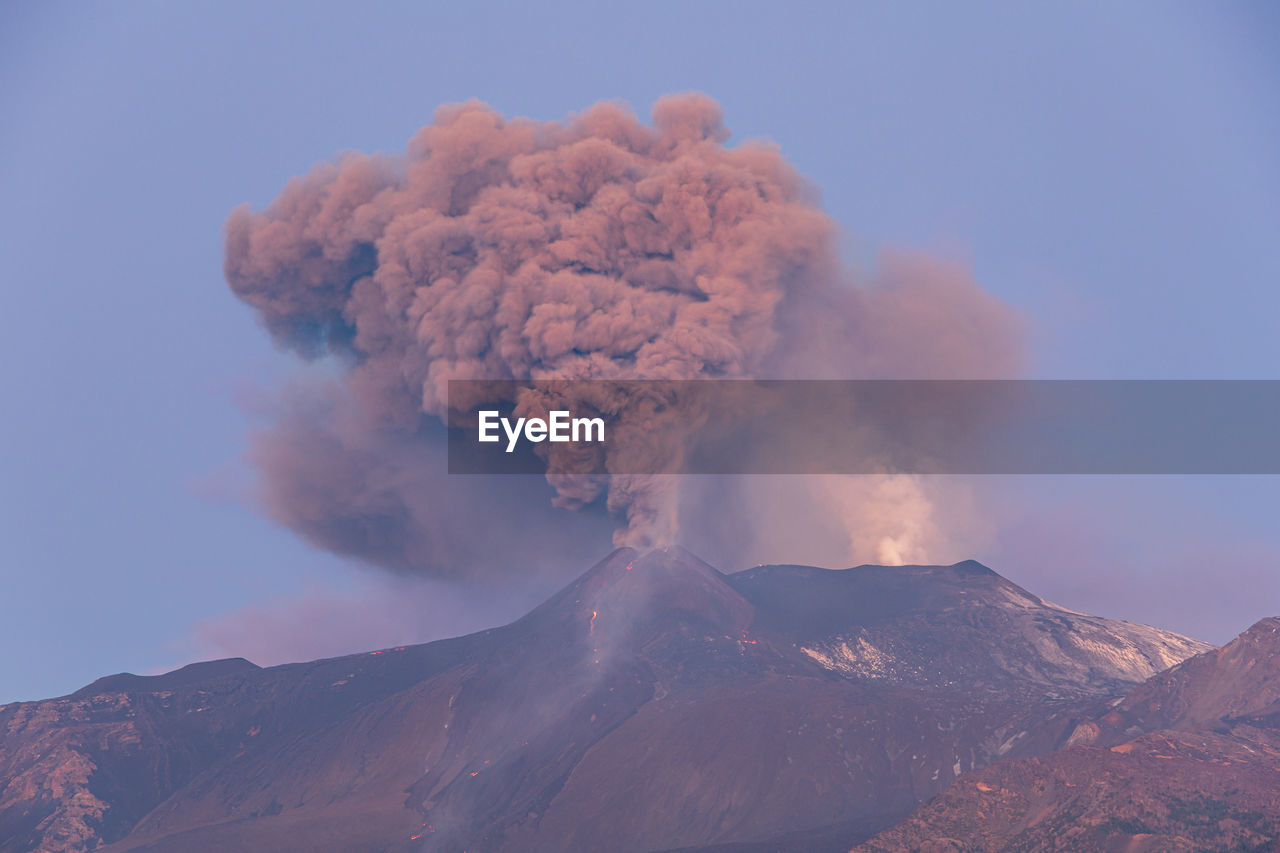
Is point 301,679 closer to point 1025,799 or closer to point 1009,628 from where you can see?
point 1009,628

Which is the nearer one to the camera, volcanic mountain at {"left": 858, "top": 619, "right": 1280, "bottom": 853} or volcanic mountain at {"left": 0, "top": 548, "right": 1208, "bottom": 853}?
volcanic mountain at {"left": 858, "top": 619, "right": 1280, "bottom": 853}

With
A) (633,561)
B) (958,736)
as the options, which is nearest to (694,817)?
(958,736)

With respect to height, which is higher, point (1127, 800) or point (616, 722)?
point (616, 722)

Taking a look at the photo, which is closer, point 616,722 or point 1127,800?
point 1127,800

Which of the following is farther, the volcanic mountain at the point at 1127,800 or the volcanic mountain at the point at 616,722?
the volcanic mountain at the point at 616,722
